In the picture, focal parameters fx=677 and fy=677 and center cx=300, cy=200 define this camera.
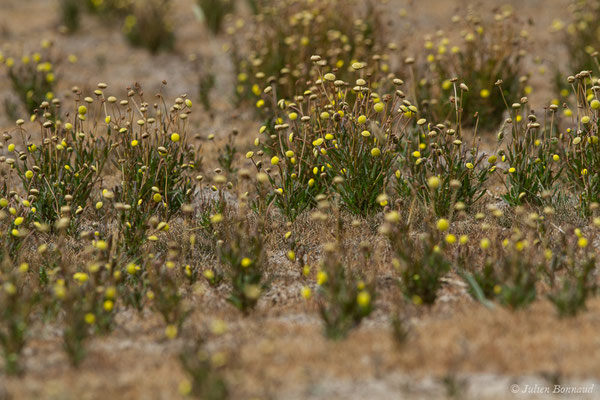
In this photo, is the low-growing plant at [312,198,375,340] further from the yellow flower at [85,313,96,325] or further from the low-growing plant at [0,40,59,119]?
the low-growing plant at [0,40,59,119]

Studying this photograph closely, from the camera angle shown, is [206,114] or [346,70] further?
[206,114]

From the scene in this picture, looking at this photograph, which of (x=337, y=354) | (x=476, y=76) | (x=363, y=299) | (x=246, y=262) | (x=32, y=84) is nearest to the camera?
(x=337, y=354)

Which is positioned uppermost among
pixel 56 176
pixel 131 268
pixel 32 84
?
pixel 32 84

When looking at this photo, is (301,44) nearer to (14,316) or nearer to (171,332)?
(171,332)

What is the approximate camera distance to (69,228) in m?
4.95

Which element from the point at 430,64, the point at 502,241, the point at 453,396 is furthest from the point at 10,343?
the point at 430,64

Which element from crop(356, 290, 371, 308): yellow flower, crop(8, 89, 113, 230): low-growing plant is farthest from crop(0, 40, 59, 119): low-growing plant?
crop(356, 290, 371, 308): yellow flower

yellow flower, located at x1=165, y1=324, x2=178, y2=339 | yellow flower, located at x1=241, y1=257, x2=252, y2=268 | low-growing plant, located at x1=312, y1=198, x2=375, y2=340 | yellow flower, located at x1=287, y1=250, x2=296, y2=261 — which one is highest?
yellow flower, located at x1=241, y1=257, x2=252, y2=268

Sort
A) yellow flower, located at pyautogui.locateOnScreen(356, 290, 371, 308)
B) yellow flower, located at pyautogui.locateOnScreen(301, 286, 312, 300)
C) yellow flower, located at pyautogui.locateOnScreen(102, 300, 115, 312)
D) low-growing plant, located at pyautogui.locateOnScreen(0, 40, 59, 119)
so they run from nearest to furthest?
yellow flower, located at pyautogui.locateOnScreen(356, 290, 371, 308), yellow flower, located at pyautogui.locateOnScreen(102, 300, 115, 312), yellow flower, located at pyautogui.locateOnScreen(301, 286, 312, 300), low-growing plant, located at pyautogui.locateOnScreen(0, 40, 59, 119)

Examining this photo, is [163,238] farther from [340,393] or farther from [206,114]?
[206,114]

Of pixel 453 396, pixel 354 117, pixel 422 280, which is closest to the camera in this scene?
pixel 453 396

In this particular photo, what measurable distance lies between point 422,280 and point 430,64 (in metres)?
3.86

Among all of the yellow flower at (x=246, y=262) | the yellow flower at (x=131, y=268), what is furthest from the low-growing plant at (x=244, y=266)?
the yellow flower at (x=131, y=268)

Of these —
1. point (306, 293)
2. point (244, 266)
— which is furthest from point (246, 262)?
point (306, 293)
